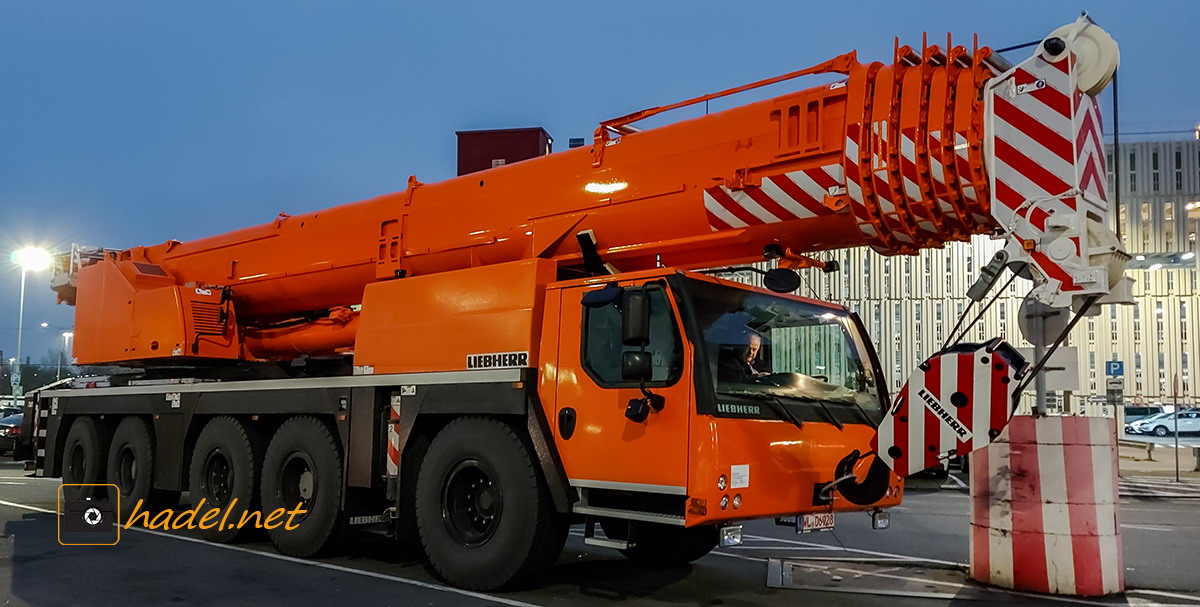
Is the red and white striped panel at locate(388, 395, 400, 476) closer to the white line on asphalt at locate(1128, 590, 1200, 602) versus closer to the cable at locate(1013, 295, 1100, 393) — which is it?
the cable at locate(1013, 295, 1100, 393)

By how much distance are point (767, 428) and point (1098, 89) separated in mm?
2679

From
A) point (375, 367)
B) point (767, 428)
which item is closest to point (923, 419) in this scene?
point (767, 428)

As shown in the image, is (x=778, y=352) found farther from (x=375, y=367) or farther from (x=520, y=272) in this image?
(x=375, y=367)

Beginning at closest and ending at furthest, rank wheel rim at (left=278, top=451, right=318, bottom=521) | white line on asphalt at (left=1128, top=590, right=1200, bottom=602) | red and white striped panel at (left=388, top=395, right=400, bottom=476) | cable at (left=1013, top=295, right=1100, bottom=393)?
cable at (left=1013, top=295, right=1100, bottom=393) → white line on asphalt at (left=1128, top=590, right=1200, bottom=602) → red and white striped panel at (left=388, top=395, right=400, bottom=476) → wheel rim at (left=278, top=451, right=318, bottom=521)

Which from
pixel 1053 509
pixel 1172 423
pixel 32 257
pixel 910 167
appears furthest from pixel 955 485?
pixel 32 257

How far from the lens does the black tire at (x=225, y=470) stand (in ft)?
29.4

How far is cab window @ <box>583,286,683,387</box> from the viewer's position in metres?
5.88

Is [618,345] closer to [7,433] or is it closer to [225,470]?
[225,470]

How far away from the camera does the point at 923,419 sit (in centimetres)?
556

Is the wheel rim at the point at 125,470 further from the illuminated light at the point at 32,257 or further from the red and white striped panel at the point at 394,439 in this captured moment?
the illuminated light at the point at 32,257

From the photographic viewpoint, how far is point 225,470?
962 cm

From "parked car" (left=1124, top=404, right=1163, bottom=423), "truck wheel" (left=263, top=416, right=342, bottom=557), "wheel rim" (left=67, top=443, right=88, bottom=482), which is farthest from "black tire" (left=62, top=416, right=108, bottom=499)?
"parked car" (left=1124, top=404, right=1163, bottom=423)

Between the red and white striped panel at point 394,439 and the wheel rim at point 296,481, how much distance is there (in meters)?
1.23

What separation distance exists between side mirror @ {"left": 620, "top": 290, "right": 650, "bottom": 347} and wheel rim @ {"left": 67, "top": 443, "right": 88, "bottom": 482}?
9278 millimetres
